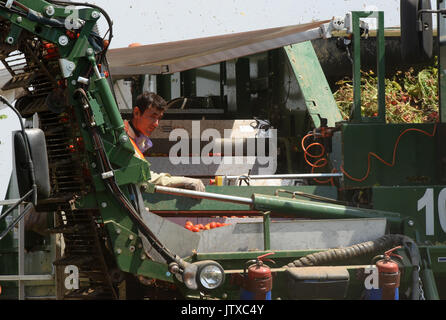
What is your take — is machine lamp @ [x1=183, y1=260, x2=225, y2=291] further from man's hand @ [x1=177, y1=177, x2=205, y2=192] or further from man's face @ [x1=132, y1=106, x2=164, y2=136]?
man's face @ [x1=132, y1=106, x2=164, y2=136]

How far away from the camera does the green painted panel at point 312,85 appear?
23.2 ft

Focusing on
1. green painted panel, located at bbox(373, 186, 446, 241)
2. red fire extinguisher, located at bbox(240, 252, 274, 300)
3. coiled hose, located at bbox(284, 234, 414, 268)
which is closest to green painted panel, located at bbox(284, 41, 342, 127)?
green painted panel, located at bbox(373, 186, 446, 241)

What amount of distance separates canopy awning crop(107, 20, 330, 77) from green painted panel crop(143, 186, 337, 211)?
136 centimetres

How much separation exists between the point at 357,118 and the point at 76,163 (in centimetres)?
237

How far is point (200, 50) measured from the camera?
22.6ft

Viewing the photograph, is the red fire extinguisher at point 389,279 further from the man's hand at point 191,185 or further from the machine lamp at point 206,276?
the man's hand at point 191,185

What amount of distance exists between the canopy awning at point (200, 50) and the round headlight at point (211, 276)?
2.52m

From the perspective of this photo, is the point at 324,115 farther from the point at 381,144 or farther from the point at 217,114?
the point at 217,114

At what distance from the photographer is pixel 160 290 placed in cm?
523

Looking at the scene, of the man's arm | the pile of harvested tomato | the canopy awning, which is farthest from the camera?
the canopy awning

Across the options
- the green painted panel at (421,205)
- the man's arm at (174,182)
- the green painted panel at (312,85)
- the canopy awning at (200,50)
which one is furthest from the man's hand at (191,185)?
the green painted panel at (312,85)

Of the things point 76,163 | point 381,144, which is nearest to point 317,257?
point 381,144

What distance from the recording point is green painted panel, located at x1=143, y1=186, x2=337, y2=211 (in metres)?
5.63

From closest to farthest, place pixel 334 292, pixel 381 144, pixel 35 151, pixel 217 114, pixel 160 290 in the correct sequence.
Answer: pixel 35 151
pixel 334 292
pixel 160 290
pixel 381 144
pixel 217 114
